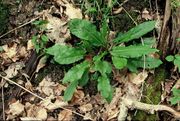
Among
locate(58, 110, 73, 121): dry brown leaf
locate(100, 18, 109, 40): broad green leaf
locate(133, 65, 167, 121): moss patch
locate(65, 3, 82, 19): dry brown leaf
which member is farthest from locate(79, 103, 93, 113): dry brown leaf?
locate(65, 3, 82, 19): dry brown leaf

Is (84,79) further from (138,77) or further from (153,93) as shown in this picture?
(153,93)

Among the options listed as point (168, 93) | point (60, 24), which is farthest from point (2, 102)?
point (168, 93)

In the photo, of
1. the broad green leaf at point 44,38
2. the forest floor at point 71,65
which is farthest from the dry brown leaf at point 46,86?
the broad green leaf at point 44,38

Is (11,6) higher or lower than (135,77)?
higher

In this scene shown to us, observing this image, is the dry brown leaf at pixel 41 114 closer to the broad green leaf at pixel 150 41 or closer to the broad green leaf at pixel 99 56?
the broad green leaf at pixel 99 56

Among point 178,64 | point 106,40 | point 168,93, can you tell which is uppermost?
point 106,40

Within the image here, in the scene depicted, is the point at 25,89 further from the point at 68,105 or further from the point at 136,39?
the point at 136,39
